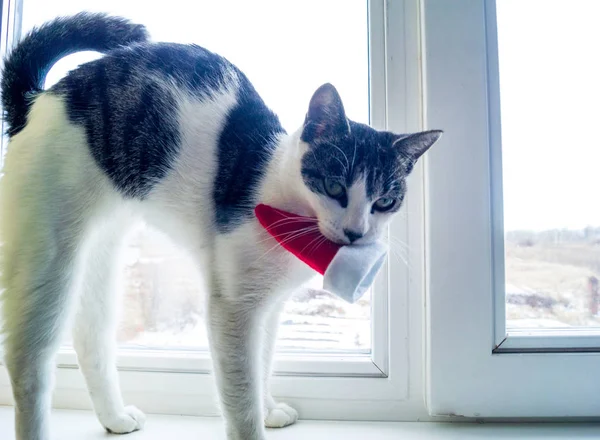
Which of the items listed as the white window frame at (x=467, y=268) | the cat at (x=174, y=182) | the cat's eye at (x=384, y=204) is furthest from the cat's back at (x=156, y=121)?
the white window frame at (x=467, y=268)

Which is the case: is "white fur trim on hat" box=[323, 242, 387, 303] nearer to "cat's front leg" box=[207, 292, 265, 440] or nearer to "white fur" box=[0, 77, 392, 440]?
"white fur" box=[0, 77, 392, 440]

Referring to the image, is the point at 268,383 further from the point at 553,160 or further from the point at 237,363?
the point at 553,160

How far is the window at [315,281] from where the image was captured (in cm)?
107

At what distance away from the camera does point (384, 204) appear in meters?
0.86

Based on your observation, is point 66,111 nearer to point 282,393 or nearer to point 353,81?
point 353,81

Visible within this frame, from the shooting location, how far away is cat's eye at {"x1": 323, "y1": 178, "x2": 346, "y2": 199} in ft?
2.74

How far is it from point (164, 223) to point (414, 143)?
1.67ft

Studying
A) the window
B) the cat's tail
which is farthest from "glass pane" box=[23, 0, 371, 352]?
the cat's tail

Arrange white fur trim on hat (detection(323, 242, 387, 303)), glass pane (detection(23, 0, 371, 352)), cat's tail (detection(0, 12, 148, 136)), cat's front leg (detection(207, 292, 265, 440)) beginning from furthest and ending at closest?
glass pane (detection(23, 0, 371, 352)), cat's tail (detection(0, 12, 148, 136)), cat's front leg (detection(207, 292, 265, 440)), white fur trim on hat (detection(323, 242, 387, 303))

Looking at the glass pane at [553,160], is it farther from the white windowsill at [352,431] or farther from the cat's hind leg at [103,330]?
the cat's hind leg at [103,330]

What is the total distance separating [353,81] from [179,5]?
1.64 feet

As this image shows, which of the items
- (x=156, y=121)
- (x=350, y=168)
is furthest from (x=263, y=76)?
(x=350, y=168)

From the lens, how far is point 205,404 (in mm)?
1123

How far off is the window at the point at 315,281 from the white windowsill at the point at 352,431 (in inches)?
1.8
